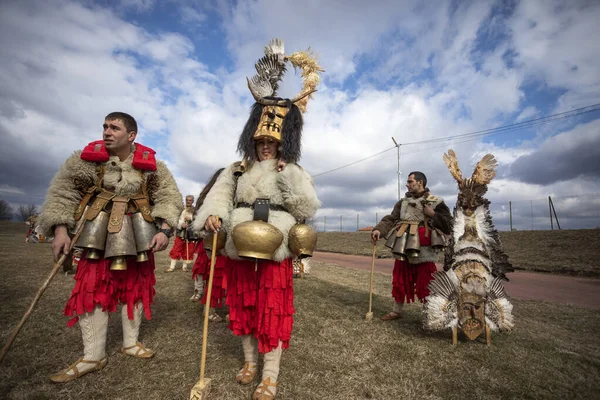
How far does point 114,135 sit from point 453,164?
159 inches

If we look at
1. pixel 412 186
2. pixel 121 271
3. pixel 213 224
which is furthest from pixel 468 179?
pixel 121 271

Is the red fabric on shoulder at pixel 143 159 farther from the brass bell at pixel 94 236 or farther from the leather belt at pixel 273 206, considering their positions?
the leather belt at pixel 273 206

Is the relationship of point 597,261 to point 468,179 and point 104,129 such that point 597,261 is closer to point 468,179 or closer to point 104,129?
point 468,179

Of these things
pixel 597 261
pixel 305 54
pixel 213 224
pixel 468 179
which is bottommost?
pixel 597 261

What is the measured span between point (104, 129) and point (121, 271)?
1.33m

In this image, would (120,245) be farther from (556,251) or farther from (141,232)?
(556,251)

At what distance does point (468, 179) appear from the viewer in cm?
387

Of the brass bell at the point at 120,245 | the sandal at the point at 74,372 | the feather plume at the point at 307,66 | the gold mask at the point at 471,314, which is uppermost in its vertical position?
the feather plume at the point at 307,66

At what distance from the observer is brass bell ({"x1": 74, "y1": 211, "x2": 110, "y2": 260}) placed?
97.7 inches

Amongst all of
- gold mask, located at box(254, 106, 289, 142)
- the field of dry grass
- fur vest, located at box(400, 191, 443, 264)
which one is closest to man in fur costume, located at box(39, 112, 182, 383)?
the field of dry grass

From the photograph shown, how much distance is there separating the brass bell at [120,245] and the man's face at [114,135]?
2.37 feet

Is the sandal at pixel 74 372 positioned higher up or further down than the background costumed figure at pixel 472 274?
further down

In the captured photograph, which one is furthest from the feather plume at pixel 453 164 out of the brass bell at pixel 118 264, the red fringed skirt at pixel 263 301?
the brass bell at pixel 118 264

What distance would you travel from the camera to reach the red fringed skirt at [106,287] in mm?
2549
